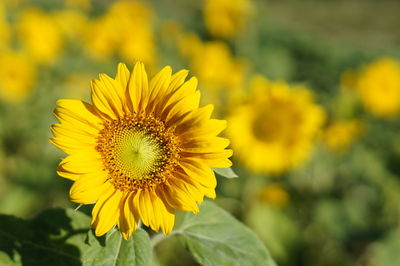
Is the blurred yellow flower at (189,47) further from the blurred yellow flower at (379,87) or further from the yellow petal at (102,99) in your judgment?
the yellow petal at (102,99)

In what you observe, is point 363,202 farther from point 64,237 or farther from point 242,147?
point 64,237

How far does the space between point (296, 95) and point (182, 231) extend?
204 cm

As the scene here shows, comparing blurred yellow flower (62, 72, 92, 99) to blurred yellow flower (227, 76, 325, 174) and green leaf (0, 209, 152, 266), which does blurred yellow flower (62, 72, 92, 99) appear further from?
green leaf (0, 209, 152, 266)

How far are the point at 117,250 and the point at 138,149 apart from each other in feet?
1.25

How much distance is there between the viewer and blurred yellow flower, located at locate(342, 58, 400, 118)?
449 centimetres

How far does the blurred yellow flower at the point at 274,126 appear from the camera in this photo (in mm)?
3510

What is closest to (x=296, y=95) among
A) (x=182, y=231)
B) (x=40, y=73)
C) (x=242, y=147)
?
(x=242, y=147)

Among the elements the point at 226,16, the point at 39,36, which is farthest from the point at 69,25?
the point at 226,16

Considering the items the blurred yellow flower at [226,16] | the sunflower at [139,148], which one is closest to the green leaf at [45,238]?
the sunflower at [139,148]

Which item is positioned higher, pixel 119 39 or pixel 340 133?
pixel 119 39

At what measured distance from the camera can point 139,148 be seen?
1650 millimetres

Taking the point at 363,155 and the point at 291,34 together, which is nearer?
the point at 363,155

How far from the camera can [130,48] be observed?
5234 millimetres

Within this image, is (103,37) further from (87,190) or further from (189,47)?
(87,190)
